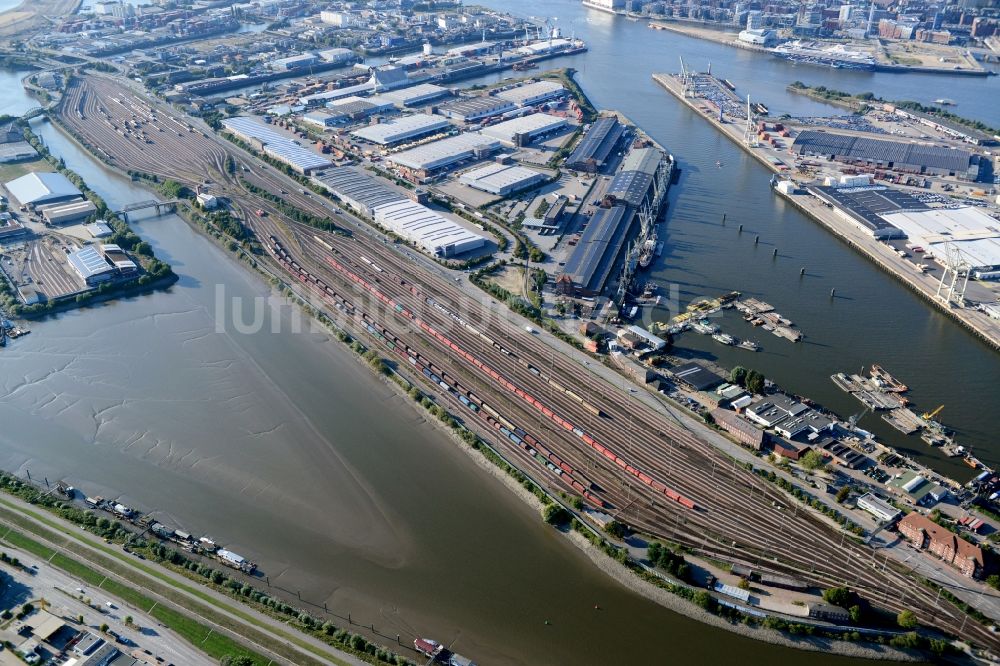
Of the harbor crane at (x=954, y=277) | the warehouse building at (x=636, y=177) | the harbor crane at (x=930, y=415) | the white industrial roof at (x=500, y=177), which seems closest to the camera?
the harbor crane at (x=930, y=415)

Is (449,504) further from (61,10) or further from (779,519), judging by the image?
(61,10)

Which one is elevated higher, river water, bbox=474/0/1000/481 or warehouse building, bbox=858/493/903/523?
river water, bbox=474/0/1000/481

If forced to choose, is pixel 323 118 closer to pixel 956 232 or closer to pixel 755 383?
pixel 755 383

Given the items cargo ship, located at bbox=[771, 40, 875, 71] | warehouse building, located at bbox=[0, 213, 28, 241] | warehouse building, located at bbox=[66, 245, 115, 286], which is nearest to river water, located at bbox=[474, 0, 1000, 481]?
cargo ship, located at bbox=[771, 40, 875, 71]

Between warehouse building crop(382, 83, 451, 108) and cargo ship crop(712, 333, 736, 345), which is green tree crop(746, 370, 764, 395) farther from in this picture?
warehouse building crop(382, 83, 451, 108)

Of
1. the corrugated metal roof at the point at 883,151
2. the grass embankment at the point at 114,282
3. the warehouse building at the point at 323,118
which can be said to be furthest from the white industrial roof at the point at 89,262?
the corrugated metal roof at the point at 883,151

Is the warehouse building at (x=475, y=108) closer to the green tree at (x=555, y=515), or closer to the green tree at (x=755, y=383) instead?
the green tree at (x=755, y=383)

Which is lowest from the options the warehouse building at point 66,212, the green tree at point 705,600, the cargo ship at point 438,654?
the cargo ship at point 438,654

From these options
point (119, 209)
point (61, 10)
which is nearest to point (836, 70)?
point (119, 209)
